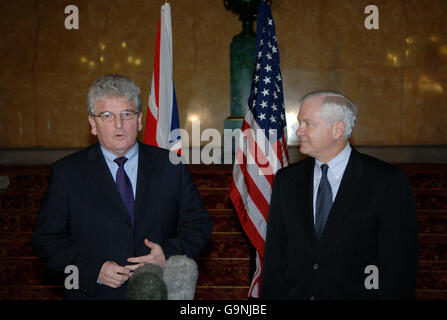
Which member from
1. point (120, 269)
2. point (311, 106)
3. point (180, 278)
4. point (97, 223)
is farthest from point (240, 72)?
point (180, 278)

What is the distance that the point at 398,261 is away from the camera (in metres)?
2.16

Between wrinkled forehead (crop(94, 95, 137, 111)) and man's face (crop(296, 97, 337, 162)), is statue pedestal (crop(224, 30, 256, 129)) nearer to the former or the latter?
man's face (crop(296, 97, 337, 162))

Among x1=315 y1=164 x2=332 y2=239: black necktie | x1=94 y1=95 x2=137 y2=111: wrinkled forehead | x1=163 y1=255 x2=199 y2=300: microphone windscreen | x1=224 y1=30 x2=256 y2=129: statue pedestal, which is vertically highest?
x1=224 y1=30 x2=256 y2=129: statue pedestal

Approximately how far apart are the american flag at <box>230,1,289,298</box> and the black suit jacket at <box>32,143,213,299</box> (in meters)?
2.31

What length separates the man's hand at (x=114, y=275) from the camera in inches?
75.3

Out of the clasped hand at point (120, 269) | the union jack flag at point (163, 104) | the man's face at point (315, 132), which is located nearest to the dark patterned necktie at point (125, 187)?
the clasped hand at point (120, 269)

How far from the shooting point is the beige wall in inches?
404

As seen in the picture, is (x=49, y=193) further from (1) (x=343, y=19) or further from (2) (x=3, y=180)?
(1) (x=343, y=19)

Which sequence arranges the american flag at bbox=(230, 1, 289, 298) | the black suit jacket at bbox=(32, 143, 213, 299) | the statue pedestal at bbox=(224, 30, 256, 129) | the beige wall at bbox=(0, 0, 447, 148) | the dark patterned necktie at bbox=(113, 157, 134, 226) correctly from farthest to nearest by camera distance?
the beige wall at bbox=(0, 0, 447, 148) < the statue pedestal at bbox=(224, 30, 256, 129) < the american flag at bbox=(230, 1, 289, 298) < the dark patterned necktie at bbox=(113, 157, 134, 226) < the black suit jacket at bbox=(32, 143, 213, 299)

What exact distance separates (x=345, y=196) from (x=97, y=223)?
122cm

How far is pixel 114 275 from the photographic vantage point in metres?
1.91

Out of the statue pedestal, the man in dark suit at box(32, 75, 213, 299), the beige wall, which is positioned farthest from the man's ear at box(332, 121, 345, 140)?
the beige wall

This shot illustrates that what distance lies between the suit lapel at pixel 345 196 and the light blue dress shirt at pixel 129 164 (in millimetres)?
978

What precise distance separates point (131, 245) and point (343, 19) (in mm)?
9461
